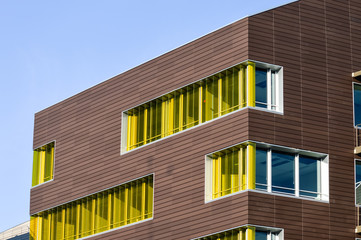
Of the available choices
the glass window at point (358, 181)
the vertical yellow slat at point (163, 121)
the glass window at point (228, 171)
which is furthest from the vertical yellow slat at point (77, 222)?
the glass window at point (358, 181)

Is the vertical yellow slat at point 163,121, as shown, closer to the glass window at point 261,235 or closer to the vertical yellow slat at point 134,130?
the vertical yellow slat at point 134,130

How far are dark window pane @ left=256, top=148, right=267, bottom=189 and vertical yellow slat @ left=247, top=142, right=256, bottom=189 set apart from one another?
10.8 inches

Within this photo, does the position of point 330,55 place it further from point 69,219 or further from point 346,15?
point 69,219

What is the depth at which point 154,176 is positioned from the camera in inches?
1949

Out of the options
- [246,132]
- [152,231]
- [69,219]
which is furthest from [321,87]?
[69,219]

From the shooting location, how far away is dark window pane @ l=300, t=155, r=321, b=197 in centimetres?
4497

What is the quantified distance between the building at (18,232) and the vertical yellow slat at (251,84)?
132 ft

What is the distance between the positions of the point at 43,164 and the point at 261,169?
19566mm

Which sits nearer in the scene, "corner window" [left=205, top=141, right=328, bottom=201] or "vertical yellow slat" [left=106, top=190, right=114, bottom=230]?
"corner window" [left=205, top=141, right=328, bottom=201]

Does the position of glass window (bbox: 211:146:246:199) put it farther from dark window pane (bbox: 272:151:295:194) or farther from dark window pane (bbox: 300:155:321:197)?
dark window pane (bbox: 300:155:321:197)

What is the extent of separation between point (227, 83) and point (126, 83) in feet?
28.7

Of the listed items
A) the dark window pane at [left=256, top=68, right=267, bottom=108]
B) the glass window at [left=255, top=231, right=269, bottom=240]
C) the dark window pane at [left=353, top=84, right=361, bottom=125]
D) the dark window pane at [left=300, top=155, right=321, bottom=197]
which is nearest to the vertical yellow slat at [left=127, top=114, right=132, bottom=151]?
the dark window pane at [left=256, top=68, right=267, bottom=108]

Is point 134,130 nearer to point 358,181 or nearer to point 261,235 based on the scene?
point 261,235

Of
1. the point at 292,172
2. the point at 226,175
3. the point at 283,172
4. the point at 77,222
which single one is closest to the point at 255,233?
the point at 283,172
